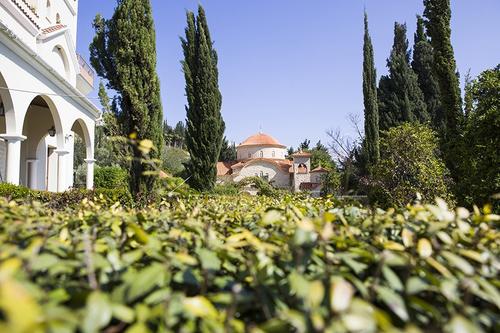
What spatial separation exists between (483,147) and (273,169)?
36.9 metres

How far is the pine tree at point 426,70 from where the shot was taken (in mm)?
32281

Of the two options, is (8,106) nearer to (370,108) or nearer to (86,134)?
(86,134)

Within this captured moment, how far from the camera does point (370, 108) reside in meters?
23.7

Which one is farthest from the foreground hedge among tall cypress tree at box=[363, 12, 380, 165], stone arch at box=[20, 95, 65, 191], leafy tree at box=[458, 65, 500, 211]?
tall cypress tree at box=[363, 12, 380, 165]

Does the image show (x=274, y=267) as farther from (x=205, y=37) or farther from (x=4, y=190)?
(x=205, y=37)

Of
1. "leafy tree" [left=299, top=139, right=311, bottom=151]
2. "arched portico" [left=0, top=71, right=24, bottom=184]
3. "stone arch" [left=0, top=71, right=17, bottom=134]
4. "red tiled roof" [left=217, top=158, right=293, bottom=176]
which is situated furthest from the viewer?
"leafy tree" [left=299, top=139, right=311, bottom=151]

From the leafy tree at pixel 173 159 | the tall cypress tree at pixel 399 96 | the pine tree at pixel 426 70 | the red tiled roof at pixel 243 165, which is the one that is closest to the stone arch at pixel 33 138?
the tall cypress tree at pixel 399 96

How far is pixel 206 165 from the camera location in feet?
→ 64.4

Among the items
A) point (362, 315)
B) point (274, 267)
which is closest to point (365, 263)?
point (274, 267)

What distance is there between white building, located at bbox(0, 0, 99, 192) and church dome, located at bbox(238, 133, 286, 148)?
3014cm

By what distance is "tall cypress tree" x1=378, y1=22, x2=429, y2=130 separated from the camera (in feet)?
96.7

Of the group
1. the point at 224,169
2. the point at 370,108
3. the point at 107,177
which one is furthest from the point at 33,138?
the point at 224,169

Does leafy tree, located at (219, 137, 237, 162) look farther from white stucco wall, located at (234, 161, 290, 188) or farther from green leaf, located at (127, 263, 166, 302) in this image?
Result: green leaf, located at (127, 263, 166, 302)

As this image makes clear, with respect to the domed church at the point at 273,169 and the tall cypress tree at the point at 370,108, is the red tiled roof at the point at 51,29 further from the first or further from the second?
the domed church at the point at 273,169
